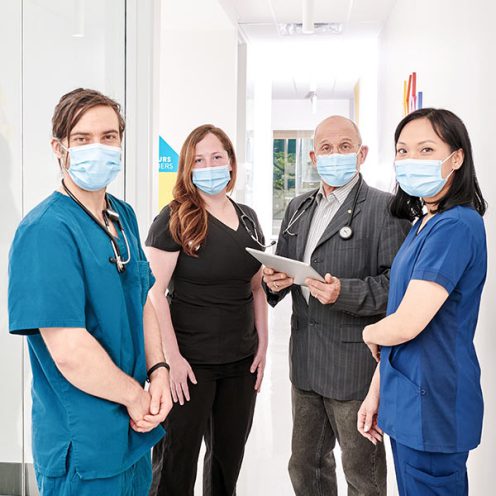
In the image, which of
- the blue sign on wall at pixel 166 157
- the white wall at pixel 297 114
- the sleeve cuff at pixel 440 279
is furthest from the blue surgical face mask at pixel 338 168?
the white wall at pixel 297 114

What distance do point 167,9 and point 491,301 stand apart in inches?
155

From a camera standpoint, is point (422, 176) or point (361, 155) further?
point (361, 155)

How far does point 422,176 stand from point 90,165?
0.83 meters

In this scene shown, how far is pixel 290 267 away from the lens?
1.79 meters

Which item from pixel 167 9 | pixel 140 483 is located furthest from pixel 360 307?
pixel 167 9

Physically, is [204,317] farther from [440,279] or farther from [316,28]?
[316,28]

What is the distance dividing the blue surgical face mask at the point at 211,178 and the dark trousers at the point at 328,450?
0.76m

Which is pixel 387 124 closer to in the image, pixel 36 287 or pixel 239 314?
pixel 239 314

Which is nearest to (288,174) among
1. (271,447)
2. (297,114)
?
(297,114)

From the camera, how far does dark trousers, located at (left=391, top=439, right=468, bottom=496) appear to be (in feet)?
4.72

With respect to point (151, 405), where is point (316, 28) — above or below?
above

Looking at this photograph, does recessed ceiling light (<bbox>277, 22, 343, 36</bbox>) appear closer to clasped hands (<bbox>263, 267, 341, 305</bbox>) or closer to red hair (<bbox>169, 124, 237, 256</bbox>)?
red hair (<bbox>169, 124, 237, 256</bbox>)

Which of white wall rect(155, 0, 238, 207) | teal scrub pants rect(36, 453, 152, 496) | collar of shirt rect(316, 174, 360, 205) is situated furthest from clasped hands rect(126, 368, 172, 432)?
white wall rect(155, 0, 238, 207)

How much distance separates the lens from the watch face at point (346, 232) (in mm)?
1891
